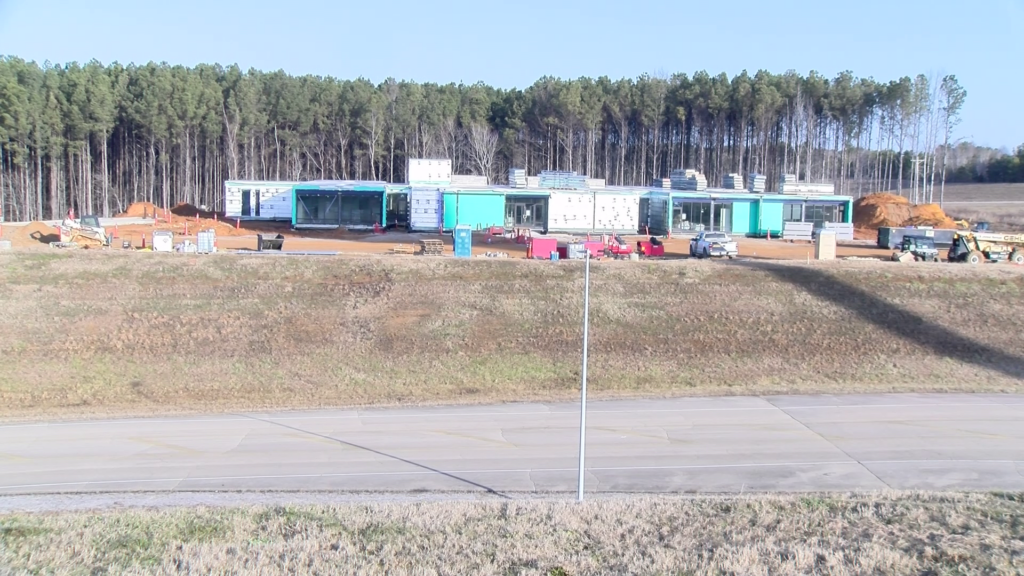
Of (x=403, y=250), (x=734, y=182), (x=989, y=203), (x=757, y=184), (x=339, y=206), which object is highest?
(x=734, y=182)

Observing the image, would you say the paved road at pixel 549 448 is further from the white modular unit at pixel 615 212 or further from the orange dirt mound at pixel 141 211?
the orange dirt mound at pixel 141 211

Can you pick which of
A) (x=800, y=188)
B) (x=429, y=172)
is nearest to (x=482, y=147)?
(x=429, y=172)

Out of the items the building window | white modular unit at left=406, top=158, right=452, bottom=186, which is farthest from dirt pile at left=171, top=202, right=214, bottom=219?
the building window

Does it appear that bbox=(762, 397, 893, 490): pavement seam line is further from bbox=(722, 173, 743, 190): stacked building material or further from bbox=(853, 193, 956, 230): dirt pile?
bbox=(853, 193, 956, 230): dirt pile

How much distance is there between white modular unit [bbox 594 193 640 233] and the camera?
203ft

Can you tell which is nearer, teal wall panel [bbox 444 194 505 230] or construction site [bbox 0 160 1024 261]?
construction site [bbox 0 160 1024 261]

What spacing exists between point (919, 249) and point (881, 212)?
26158mm

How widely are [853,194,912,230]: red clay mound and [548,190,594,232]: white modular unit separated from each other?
77.5 feet

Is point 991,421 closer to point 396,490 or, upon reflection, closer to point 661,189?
point 396,490

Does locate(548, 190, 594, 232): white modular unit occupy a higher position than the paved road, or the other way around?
locate(548, 190, 594, 232): white modular unit

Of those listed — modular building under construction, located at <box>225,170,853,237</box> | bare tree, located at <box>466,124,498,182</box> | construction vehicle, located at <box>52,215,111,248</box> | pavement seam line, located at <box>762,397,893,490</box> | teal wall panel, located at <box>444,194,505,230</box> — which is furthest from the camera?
bare tree, located at <box>466,124,498,182</box>

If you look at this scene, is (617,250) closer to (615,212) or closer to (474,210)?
(474,210)

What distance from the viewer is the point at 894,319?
35.1 m

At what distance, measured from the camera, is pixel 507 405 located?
27375mm
